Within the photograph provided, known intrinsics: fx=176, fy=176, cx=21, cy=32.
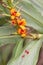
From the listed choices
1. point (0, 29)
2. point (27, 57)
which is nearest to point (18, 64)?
point (27, 57)

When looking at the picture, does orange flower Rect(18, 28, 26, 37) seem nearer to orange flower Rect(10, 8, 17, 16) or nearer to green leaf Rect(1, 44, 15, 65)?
orange flower Rect(10, 8, 17, 16)

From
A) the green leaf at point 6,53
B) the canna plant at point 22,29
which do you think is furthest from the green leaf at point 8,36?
the green leaf at point 6,53

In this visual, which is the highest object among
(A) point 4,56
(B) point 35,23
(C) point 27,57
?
(B) point 35,23

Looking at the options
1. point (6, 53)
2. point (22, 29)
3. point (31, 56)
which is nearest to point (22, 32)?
point (22, 29)

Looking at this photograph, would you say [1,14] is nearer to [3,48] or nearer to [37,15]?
[37,15]

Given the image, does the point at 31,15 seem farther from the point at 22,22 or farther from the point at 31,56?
the point at 31,56

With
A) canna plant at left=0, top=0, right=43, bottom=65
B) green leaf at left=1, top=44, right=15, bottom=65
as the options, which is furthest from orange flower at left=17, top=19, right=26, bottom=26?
green leaf at left=1, top=44, right=15, bottom=65

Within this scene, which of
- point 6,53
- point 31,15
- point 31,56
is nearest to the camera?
point 31,56
